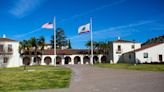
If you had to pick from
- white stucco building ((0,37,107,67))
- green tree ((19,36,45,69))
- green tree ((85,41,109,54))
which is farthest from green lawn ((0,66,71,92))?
green tree ((85,41,109,54))

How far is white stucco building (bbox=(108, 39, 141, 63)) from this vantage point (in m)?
58.1

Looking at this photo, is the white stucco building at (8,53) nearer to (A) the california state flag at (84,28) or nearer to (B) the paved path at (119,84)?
(A) the california state flag at (84,28)

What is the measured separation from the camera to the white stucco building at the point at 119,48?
58125 mm

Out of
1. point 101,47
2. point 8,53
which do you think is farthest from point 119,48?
point 8,53

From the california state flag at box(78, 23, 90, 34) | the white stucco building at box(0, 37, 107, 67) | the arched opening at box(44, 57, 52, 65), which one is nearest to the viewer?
the california state flag at box(78, 23, 90, 34)

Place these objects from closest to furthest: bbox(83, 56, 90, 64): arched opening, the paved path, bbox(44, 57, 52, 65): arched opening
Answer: the paved path < bbox(44, 57, 52, 65): arched opening < bbox(83, 56, 90, 64): arched opening

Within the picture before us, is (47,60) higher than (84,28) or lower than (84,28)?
lower

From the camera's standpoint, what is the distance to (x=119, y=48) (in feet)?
192

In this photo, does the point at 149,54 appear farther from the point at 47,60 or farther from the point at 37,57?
the point at 37,57

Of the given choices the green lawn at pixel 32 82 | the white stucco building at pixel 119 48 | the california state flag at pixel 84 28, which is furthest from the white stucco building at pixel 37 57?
the green lawn at pixel 32 82

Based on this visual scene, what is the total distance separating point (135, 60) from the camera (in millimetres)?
50156

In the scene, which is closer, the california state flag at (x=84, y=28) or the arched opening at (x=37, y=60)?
the california state flag at (x=84, y=28)

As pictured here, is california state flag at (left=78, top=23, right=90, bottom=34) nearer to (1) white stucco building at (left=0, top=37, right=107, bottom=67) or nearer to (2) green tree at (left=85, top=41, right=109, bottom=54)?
(1) white stucco building at (left=0, top=37, right=107, bottom=67)

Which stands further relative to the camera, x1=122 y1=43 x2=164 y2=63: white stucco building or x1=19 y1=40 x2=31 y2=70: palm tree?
x1=19 y1=40 x2=31 y2=70: palm tree
